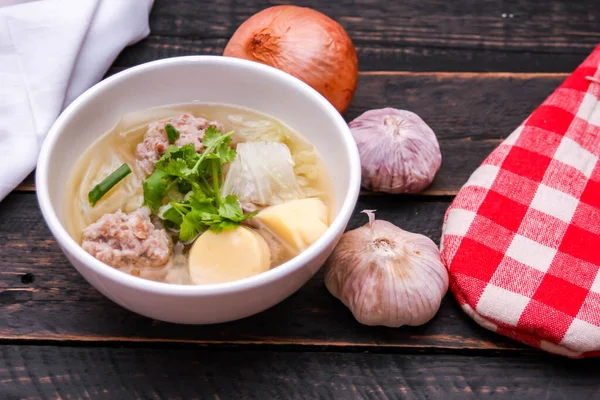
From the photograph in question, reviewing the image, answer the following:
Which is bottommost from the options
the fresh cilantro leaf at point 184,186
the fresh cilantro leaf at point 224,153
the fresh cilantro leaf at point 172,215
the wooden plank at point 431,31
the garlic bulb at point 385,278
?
the garlic bulb at point 385,278

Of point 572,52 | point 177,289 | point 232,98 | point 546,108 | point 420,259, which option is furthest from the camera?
point 572,52

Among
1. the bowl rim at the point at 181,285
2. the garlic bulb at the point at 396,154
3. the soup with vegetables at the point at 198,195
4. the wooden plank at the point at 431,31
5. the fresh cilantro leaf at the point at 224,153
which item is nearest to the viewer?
the bowl rim at the point at 181,285

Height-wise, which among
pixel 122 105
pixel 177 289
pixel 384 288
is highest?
pixel 122 105

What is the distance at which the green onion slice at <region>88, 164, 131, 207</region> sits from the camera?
4.81ft

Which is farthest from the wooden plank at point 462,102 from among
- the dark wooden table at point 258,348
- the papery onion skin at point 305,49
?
the papery onion skin at point 305,49

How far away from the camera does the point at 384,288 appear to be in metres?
1.49

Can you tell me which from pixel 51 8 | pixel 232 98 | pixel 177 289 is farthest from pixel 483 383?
pixel 51 8

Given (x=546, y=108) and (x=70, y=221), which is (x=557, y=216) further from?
(x=70, y=221)

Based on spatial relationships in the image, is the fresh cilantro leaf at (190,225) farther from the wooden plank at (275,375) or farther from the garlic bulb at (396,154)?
the garlic bulb at (396,154)

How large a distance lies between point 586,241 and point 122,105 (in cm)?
107

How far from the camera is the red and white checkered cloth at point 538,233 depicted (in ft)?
4.96

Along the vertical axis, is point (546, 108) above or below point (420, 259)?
above

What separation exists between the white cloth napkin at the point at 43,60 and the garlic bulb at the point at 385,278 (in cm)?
80

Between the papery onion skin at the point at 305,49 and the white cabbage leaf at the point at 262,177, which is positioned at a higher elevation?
the papery onion skin at the point at 305,49
